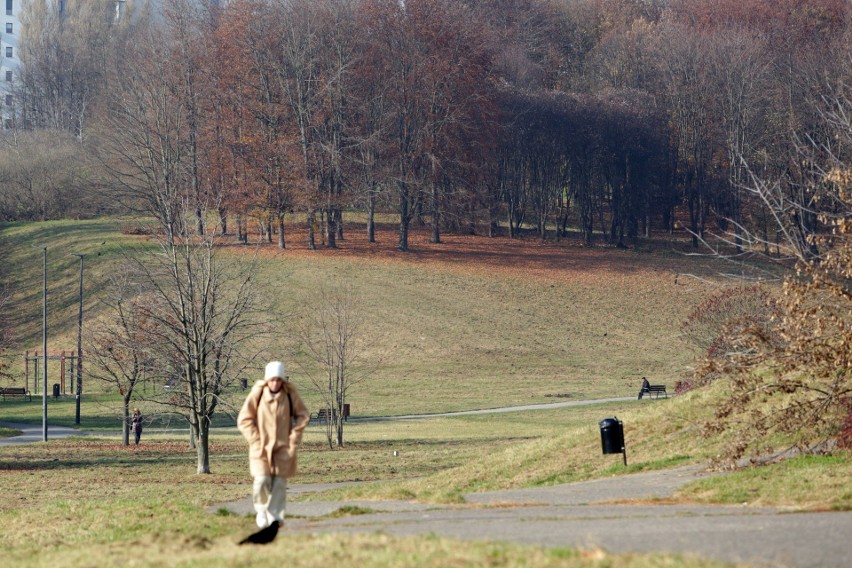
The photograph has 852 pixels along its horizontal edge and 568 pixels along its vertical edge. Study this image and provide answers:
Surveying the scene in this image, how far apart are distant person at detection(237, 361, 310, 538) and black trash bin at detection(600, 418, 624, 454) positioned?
1032 cm

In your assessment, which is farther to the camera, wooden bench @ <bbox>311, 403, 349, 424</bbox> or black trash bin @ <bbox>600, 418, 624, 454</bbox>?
wooden bench @ <bbox>311, 403, 349, 424</bbox>

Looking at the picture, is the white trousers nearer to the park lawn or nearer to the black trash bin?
the park lawn

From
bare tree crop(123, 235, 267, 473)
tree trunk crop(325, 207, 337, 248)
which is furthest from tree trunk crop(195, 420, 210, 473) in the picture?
tree trunk crop(325, 207, 337, 248)

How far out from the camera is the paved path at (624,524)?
358 inches

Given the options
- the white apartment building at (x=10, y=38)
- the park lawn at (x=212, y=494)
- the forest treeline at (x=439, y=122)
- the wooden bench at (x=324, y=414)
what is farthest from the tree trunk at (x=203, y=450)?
the white apartment building at (x=10, y=38)

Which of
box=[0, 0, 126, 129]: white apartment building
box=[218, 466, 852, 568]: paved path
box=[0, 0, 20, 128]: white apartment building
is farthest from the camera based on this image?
box=[0, 0, 20, 128]: white apartment building

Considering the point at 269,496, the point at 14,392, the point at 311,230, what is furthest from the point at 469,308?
the point at 269,496

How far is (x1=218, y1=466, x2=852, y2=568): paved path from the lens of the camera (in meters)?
9.09

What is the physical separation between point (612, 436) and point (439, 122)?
51285mm

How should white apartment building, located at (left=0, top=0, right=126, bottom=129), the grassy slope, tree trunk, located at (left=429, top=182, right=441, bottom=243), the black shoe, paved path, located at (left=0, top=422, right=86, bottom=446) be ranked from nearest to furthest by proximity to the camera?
the black shoe → paved path, located at (left=0, top=422, right=86, bottom=446) → the grassy slope → tree trunk, located at (left=429, top=182, right=441, bottom=243) → white apartment building, located at (left=0, top=0, right=126, bottom=129)

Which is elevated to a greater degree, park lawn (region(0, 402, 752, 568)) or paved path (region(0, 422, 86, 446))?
park lawn (region(0, 402, 752, 568))

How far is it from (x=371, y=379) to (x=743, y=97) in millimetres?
36206

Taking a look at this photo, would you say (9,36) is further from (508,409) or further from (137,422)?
(137,422)

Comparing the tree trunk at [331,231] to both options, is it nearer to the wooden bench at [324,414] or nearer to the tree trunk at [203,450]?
the wooden bench at [324,414]
